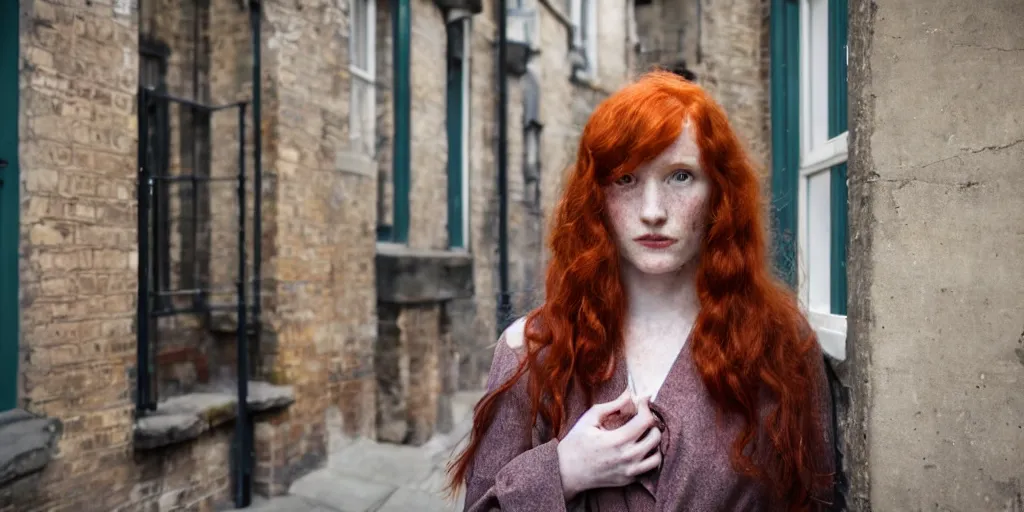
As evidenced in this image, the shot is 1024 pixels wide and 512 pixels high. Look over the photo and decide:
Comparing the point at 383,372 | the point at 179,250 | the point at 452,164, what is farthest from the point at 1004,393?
the point at 452,164

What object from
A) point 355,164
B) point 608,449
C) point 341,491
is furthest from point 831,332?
point 355,164

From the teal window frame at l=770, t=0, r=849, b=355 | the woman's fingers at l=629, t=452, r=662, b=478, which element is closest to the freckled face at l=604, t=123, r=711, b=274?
the woman's fingers at l=629, t=452, r=662, b=478

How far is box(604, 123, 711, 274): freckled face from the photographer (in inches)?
52.0

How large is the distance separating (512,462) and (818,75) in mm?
2092

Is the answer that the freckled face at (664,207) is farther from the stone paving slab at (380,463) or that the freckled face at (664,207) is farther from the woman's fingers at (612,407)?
the stone paving slab at (380,463)

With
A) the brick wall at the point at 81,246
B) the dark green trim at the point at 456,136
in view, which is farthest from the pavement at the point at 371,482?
the dark green trim at the point at 456,136

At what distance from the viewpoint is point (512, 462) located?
1.37 m

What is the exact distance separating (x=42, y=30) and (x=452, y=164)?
4.69 meters

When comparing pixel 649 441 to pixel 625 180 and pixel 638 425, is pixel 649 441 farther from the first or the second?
pixel 625 180

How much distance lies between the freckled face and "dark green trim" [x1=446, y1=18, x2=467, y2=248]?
5.78m

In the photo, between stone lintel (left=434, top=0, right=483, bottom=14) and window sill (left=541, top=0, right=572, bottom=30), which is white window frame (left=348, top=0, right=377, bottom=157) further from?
window sill (left=541, top=0, right=572, bottom=30)

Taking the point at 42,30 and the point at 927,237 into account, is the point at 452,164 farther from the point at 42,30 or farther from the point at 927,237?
the point at 927,237

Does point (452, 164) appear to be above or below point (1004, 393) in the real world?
above

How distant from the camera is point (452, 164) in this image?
24.0ft
